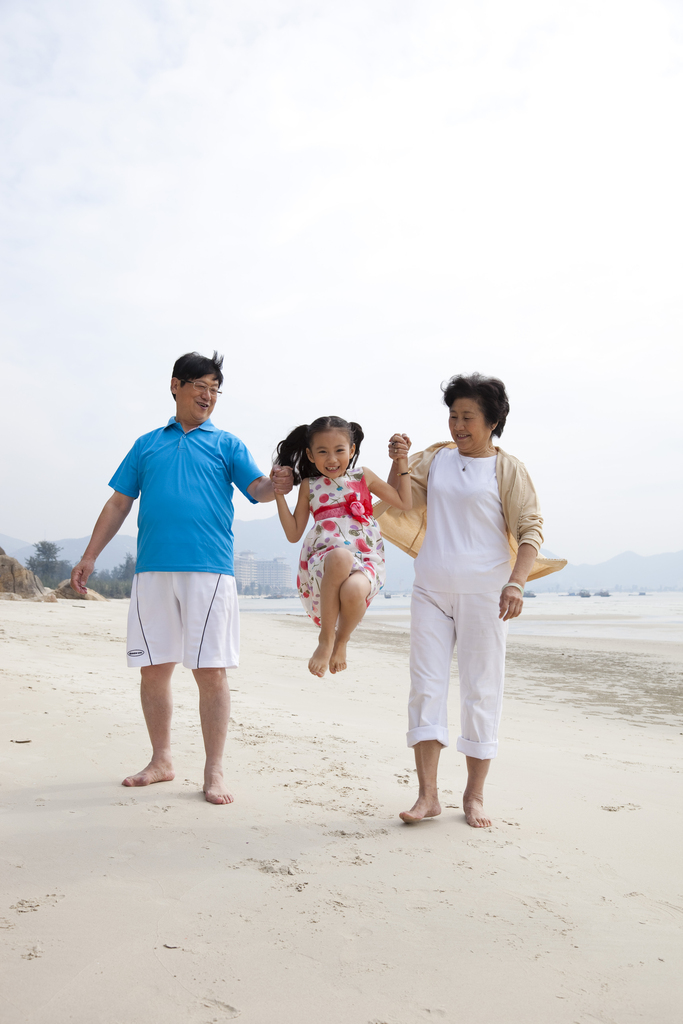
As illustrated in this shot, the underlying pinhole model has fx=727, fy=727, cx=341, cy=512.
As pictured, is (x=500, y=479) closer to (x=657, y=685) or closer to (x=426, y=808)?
(x=426, y=808)

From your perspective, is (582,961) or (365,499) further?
(365,499)

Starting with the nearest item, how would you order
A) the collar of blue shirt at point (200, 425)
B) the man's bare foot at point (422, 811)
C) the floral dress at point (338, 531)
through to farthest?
the man's bare foot at point (422, 811), the floral dress at point (338, 531), the collar of blue shirt at point (200, 425)

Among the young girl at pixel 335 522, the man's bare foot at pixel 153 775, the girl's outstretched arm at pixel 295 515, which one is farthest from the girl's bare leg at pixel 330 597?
the man's bare foot at pixel 153 775

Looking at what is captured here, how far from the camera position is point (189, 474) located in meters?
4.11

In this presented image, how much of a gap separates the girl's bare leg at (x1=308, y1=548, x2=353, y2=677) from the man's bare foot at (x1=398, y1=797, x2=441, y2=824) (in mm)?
857

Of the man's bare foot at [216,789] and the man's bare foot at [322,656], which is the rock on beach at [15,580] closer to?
the man's bare foot at [216,789]

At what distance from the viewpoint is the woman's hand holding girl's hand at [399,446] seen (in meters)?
3.95

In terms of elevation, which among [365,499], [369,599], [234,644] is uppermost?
[365,499]

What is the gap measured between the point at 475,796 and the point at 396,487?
1692mm

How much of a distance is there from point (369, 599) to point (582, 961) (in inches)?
70.9

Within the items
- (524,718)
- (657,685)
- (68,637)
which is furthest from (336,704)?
(657,685)

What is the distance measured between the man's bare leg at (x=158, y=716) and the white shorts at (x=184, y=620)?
0.11 metres

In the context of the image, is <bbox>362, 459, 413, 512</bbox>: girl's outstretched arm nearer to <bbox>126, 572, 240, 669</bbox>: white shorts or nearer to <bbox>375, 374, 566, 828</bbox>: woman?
<bbox>375, 374, 566, 828</bbox>: woman

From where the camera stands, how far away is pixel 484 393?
3904mm
